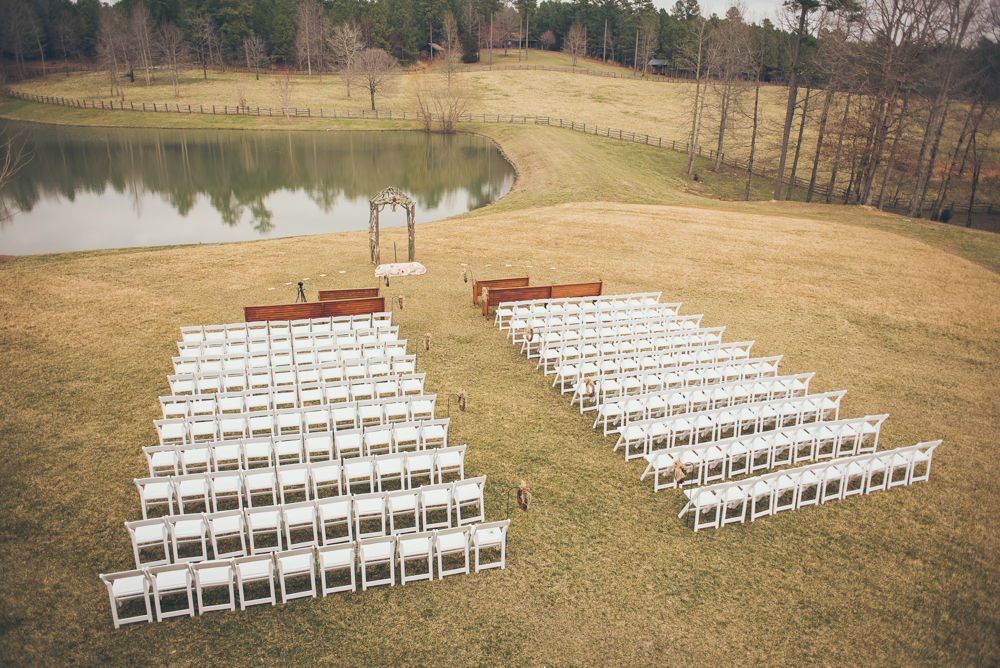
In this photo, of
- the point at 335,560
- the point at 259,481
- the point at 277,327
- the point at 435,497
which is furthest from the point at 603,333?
the point at 335,560

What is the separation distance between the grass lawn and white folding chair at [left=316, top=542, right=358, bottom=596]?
0.18 m

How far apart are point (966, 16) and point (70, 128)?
73.3 m

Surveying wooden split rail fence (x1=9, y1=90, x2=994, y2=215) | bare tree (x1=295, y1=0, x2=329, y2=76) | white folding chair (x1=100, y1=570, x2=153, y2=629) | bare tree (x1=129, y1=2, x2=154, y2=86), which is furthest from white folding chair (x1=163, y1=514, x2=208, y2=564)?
bare tree (x1=295, y1=0, x2=329, y2=76)

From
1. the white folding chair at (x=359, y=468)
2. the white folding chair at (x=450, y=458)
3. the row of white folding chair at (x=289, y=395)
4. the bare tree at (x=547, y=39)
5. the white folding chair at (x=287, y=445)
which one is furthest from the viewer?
the bare tree at (x=547, y=39)

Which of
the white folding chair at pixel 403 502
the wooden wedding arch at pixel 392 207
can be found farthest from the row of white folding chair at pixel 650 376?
the wooden wedding arch at pixel 392 207

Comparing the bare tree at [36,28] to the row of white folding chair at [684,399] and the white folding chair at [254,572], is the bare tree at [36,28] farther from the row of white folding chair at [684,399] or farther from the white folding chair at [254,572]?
the white folding chair at [254,572]

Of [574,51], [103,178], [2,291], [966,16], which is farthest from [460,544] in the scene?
[574,51]

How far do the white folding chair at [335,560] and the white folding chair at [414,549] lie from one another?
534 millimetres

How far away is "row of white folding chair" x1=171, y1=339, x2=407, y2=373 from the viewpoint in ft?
37.2

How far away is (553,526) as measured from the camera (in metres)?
7.91

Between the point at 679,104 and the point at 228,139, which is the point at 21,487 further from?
the point at 679,104

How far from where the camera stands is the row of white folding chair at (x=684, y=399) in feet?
33.3

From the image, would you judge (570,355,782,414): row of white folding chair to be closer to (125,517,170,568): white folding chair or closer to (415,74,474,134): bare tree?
(125,517,170,568): white folding chair

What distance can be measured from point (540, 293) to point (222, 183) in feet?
101
